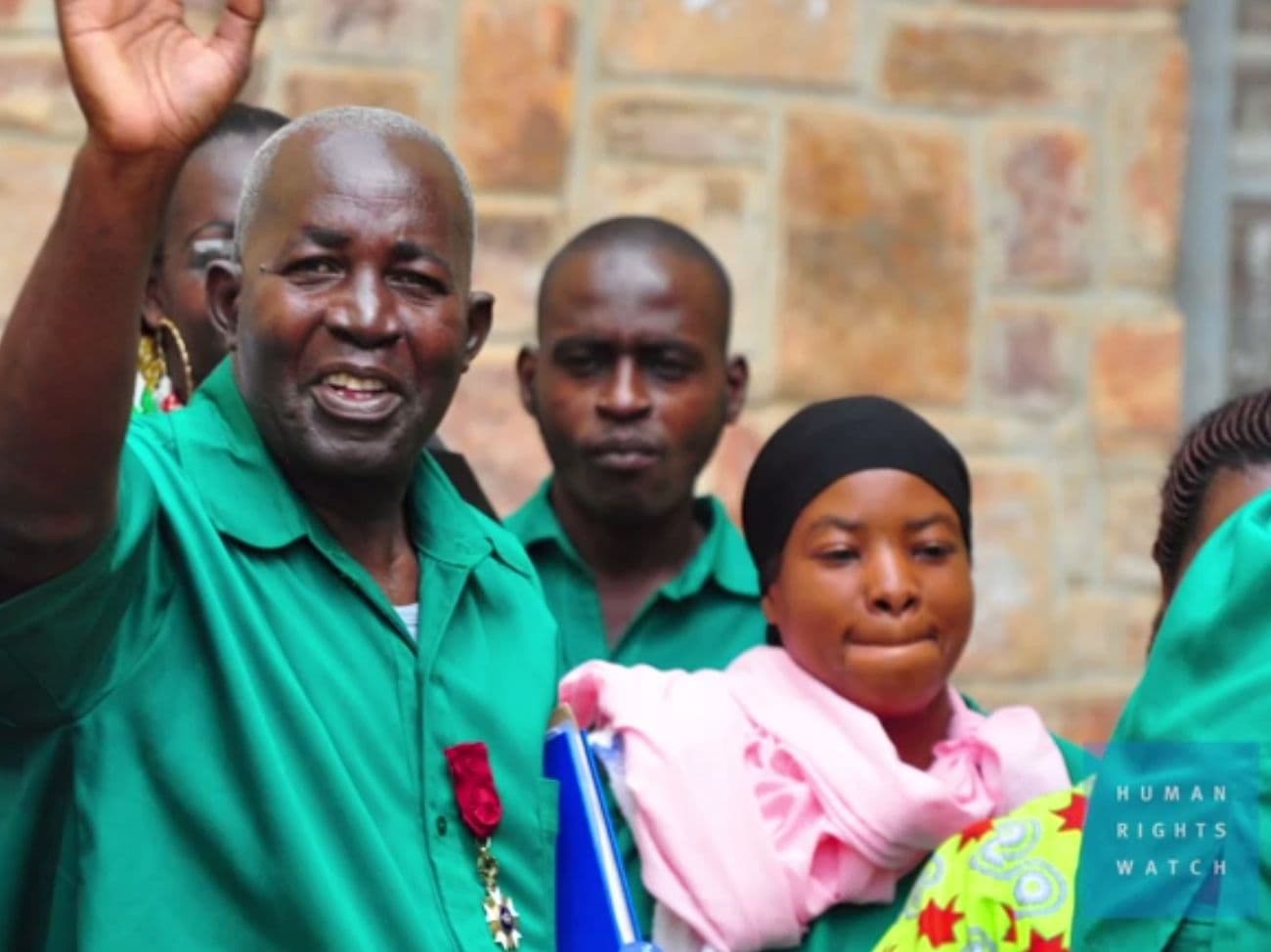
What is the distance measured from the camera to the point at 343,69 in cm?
476

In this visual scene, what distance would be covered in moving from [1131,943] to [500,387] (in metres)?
2.90

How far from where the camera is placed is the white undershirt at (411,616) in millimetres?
2542

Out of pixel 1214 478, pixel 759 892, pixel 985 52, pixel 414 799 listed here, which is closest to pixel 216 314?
pixel 414 799

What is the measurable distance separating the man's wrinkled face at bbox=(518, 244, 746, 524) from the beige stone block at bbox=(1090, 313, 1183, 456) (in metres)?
1.45

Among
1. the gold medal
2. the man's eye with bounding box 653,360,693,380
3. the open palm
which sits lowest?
the gold medal

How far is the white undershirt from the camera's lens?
254 centimetres

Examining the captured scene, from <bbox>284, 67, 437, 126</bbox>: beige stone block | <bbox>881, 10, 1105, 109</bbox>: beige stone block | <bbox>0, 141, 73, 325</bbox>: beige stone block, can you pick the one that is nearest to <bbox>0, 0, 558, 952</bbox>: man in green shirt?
<bbox>284, 67, 437, 126</bbox>: beige stone block

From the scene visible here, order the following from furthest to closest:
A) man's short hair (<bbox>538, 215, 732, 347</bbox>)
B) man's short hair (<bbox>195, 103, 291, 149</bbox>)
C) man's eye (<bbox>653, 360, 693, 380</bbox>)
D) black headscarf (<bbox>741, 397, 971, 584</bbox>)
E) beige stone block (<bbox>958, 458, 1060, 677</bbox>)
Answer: beige stone block (<bbox>958, 458, 1060, 677</bbox>) < man's short hair (<bbox>538, 215, 732, 347</bbox>) < man's eye (<bbox>653, 360, 693, 380</bbox>) < man's short hair (<bbox>195, 103, 291, 149</bbox>) < black headscarf (<bbox>741, 397, 971, 584</bbox>)

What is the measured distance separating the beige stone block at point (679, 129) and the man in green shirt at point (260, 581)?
217cm

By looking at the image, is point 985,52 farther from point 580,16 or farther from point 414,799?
point 414,799

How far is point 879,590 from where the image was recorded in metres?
3.06

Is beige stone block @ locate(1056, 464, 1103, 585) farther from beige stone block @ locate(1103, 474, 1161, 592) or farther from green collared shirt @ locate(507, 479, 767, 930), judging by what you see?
green collared shirt @ locate(507, 479, 767, 930)

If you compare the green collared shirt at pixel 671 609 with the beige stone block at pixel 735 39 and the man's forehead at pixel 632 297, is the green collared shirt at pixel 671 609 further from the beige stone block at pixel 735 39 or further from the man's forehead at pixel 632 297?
the beige stone block at pixel 735 39

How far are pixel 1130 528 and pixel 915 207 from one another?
0.84 metres
